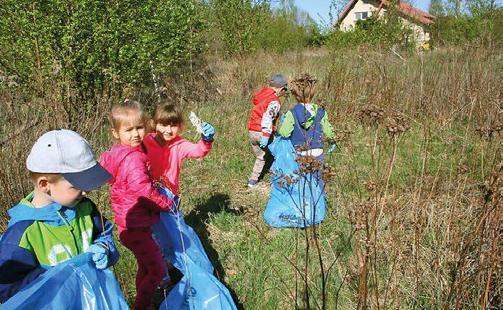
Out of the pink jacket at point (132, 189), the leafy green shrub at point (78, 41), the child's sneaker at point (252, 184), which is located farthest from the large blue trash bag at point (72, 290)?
the leafy green shrub at point (78, 41)

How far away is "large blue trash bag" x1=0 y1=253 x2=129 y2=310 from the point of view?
4.60 feet

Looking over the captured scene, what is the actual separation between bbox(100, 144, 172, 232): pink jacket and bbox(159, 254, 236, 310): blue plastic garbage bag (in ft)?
1.41

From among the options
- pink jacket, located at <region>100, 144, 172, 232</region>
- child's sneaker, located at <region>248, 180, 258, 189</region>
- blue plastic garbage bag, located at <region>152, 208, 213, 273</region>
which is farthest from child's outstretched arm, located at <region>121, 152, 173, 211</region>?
child's sneaker, located at <region>248, 180, 258, 189</region>

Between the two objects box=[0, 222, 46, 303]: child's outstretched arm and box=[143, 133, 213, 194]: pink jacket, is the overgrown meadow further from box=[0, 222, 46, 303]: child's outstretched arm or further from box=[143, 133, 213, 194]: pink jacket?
box=[0, 222, 46, 303]: child's outstretched arm

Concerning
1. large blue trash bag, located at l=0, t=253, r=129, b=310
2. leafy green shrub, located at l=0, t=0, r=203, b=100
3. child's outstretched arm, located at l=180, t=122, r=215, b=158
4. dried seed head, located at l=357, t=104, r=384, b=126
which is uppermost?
leafy green shrub, located at l=0, t=0, r=203, b=100

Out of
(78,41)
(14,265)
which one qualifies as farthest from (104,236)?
(78,41)

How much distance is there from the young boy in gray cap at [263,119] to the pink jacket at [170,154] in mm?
1618

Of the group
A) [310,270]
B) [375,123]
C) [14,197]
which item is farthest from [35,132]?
[375,123]

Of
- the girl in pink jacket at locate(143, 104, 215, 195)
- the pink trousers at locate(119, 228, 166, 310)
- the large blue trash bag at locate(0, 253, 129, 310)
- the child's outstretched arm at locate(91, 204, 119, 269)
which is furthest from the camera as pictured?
the girl in pink jacket at locate(143, 104, 215, 195)

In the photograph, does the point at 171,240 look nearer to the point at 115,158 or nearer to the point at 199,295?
the point at 199,295

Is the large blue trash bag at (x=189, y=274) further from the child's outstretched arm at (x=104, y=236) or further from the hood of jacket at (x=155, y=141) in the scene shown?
the hood of jacket at (x=155, y=141)

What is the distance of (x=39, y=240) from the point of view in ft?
5.38

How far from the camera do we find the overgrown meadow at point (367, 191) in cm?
182

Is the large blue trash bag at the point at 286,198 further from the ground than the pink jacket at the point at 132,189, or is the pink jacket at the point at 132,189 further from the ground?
the pink jacket at the point at 132,189
